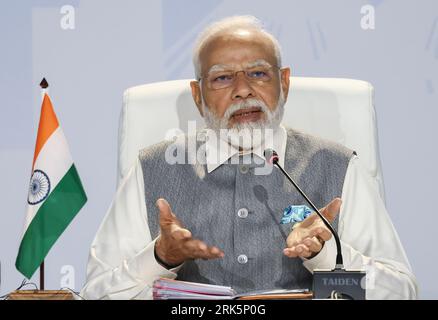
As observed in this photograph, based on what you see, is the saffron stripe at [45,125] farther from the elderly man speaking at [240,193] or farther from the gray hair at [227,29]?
the gray hair at [227,29]

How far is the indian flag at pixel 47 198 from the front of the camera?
8.84ft

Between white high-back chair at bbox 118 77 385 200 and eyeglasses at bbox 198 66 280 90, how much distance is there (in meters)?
0.16

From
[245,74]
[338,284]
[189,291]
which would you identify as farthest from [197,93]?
[338,284]

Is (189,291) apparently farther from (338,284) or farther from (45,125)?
(45,125)

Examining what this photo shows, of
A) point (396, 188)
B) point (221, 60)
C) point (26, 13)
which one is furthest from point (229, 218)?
point (26, 13)

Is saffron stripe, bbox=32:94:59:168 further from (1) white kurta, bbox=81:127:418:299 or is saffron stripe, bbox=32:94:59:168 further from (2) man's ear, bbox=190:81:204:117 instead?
(2) man's ear, bbox=190:81:204:117

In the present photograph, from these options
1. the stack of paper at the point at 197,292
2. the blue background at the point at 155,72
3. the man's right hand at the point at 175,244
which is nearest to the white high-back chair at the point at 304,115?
the blue background at the point at 155,72

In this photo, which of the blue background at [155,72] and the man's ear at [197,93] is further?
the blue background at [155,72]

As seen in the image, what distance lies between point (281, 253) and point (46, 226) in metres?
0.79

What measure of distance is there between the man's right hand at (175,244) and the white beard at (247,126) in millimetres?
479

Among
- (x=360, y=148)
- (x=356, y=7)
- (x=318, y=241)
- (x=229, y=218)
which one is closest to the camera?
(x=318, y=241)

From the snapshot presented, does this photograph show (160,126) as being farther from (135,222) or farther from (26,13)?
(26,13)

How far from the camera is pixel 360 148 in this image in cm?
261
